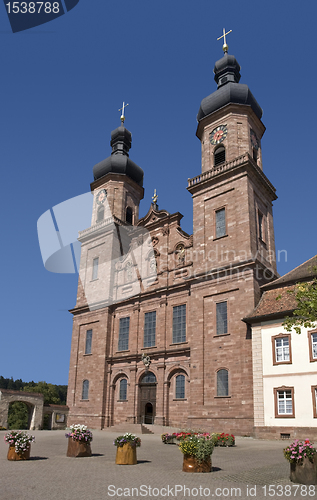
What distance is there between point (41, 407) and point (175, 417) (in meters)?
12.9

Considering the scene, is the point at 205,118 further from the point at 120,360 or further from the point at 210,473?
the point at 210,473

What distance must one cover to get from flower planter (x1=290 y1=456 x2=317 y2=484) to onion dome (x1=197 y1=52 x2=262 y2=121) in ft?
106

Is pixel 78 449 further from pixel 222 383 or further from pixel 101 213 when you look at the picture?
pixel 101 213

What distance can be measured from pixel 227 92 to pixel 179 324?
20.6 meters

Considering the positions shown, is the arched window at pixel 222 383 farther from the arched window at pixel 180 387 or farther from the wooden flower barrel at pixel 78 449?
the wooden flower barrel at pixel 78 449

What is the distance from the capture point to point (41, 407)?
3722cm

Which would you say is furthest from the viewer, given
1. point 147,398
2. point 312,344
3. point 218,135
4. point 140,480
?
point 218,135

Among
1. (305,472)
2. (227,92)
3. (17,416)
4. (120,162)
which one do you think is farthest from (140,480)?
(17,416)

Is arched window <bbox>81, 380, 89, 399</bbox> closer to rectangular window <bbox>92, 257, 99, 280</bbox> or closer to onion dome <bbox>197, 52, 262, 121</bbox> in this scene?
rectangular window <bbox>92, 257, 99, 280</bbox>

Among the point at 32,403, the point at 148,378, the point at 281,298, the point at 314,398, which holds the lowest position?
the point at 32,403

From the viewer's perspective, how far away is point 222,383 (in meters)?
28.5

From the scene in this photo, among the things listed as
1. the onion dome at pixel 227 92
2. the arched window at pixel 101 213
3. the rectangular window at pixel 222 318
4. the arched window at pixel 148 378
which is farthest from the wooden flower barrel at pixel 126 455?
the arched window at pixel 101 213

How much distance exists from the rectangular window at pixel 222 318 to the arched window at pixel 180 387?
17.2 ft

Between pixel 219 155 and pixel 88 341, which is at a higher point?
pixel 219 155
